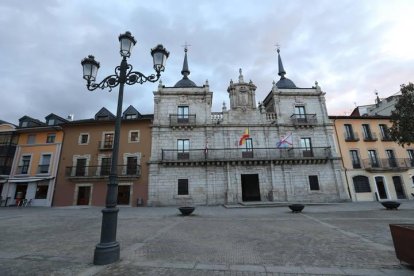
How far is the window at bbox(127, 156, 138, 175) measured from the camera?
22.2 meters

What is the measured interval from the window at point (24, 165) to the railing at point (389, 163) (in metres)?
38.0

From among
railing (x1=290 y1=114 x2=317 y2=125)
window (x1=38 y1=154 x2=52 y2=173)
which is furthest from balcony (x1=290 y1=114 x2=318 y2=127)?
window (x1=38 y1=154 x2=52 y2=173)

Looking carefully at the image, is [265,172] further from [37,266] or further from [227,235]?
[37,266]

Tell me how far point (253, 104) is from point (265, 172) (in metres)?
8.13

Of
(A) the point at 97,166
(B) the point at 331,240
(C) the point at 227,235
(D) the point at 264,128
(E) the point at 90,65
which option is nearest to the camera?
(E) the point at 90,65

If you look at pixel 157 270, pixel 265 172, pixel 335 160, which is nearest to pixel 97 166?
pixel 265 172

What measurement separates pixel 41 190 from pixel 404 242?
2917 centimetres

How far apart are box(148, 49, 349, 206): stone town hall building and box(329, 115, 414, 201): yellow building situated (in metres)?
1.58

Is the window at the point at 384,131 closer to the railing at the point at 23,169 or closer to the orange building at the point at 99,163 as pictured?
the orange building at the point at 99,163

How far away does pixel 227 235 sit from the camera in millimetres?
8008

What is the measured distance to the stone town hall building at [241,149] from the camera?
71.5ft

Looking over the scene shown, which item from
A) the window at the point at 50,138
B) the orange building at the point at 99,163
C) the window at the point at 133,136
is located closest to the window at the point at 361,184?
the orange building at the point at 99,163

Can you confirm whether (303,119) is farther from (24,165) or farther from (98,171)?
(24,165)

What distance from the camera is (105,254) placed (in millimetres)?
4898
